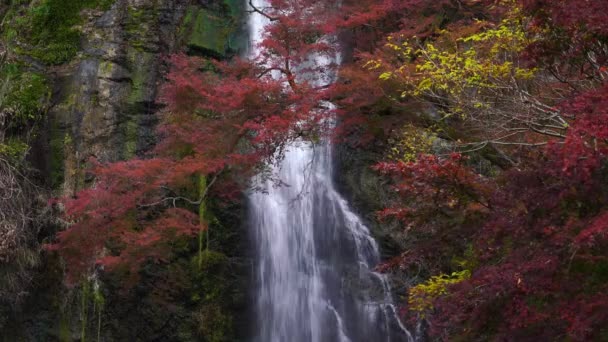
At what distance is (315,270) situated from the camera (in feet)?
39.9

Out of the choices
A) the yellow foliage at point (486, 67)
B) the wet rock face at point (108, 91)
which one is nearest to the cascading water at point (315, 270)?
the wet rock face at point (108, 91)

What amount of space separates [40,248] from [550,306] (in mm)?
9329

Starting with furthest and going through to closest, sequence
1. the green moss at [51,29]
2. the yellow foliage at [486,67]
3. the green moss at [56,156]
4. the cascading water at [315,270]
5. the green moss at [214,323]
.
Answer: the green moss at [51,29] → the green moss at [56,156] → the green moss at [214,323] → the cascading water at [315,270] → the yellow foliage at [486,67]

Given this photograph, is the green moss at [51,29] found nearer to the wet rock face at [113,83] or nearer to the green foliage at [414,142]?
the wet rock face at [113,83]

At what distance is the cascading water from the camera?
11.6m

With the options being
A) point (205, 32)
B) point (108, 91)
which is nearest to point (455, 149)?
point (108, 91)

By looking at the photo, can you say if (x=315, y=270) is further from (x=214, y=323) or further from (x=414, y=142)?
(x=414, y=142)

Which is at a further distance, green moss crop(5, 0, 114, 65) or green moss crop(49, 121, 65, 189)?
green moss crop(5, 0, 114, 65)

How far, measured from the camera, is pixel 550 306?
469 centimetres

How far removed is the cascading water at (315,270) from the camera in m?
11.6

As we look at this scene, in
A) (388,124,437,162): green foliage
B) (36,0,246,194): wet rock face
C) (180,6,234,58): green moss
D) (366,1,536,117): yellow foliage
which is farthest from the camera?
(180,6,234,58): green moss

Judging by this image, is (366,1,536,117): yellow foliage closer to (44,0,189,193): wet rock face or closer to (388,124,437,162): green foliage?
(388,124,437,162): green foliage

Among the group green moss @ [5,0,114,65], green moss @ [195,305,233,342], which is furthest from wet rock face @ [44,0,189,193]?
green moss @ [195,305,233,342]

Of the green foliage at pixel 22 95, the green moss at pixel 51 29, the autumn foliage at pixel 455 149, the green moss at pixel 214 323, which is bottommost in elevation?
the green moss at pixel 214 323
